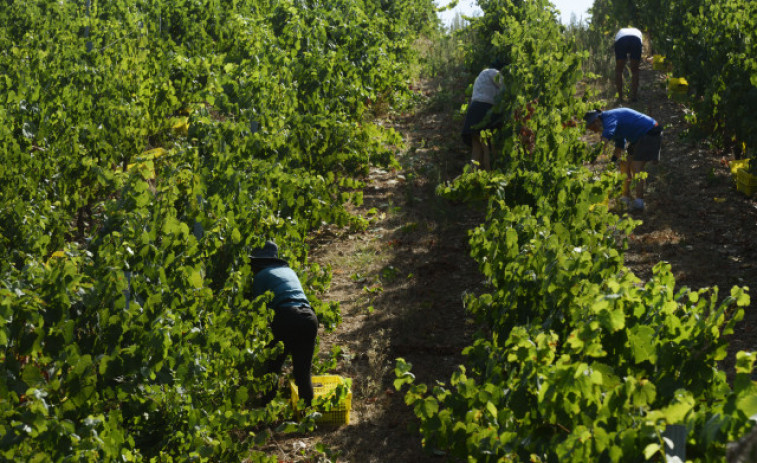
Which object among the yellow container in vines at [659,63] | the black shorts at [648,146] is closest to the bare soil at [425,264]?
the black shorts at [648,146]

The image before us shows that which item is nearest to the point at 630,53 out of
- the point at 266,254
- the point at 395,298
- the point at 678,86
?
the point at 678,86

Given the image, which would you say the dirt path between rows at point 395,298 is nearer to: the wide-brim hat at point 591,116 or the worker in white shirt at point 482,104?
the worker in white shirt at point 482,104

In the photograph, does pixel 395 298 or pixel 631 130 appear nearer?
pixel 395 298

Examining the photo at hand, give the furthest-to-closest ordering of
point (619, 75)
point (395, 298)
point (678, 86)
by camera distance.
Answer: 1. point (619, 75)
2. point (678, 86)
3. point (395, 298)

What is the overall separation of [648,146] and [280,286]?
16.4 ft

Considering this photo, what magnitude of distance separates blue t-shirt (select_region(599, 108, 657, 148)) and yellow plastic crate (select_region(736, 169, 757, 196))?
4.90 ft

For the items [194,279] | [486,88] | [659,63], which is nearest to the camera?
[194,279]

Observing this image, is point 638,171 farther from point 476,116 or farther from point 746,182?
point 476,116

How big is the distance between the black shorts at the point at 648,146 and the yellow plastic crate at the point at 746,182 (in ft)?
4.33

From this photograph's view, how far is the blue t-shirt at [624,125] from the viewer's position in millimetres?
9016

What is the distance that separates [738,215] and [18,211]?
23.9 ft

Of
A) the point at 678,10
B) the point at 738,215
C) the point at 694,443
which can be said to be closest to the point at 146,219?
the point at 694,443

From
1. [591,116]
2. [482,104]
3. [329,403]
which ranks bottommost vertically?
[329,403]

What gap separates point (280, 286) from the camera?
5.89m
